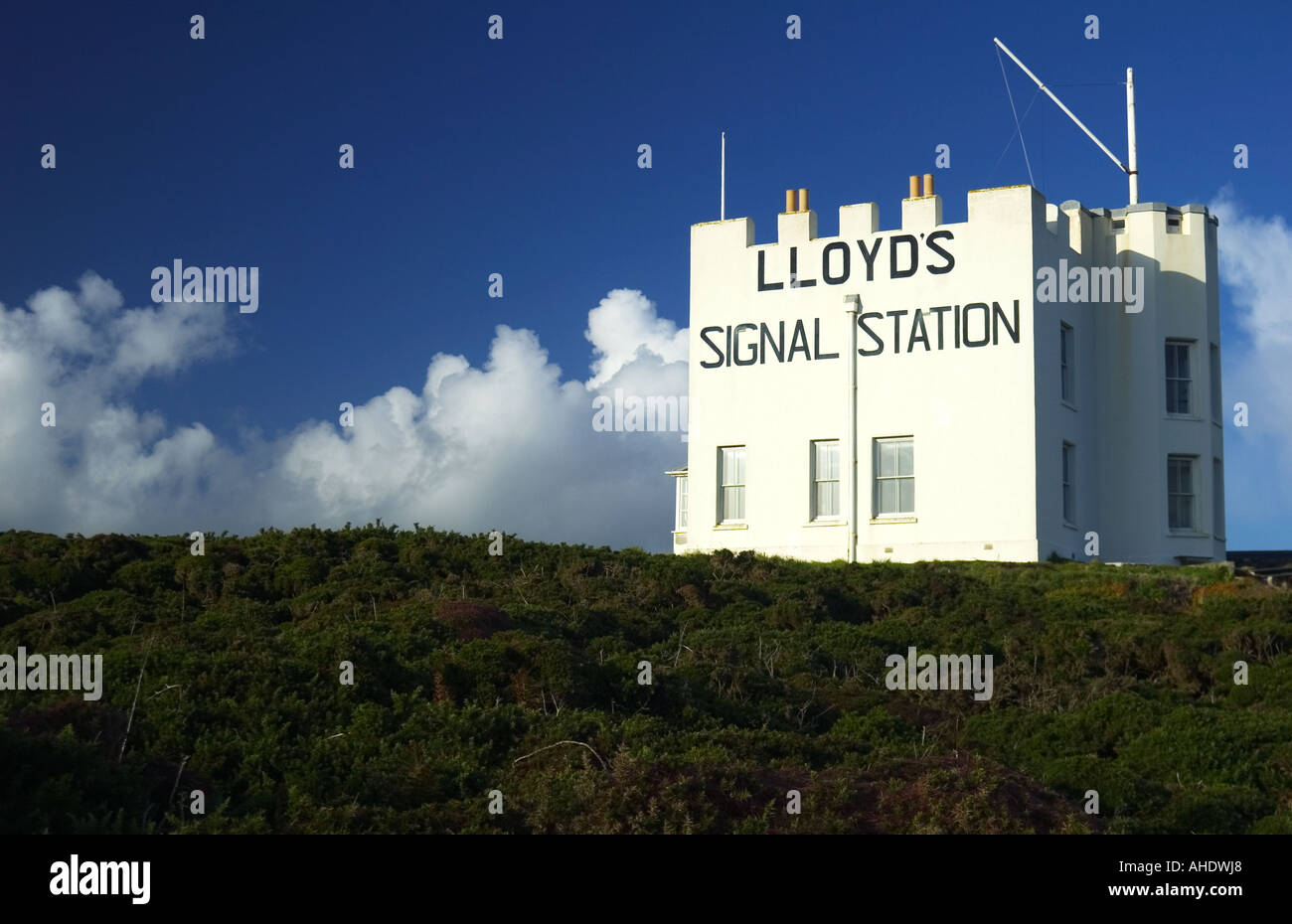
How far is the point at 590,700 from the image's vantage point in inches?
584

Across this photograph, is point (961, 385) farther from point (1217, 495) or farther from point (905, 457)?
point (1217, 495)

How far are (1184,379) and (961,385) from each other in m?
6.78

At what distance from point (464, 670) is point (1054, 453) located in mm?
20064

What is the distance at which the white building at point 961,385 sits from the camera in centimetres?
3108

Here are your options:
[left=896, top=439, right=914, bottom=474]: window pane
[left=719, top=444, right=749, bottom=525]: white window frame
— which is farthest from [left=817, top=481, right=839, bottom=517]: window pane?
[left=719, top=444, right=749, bottom=525]: white window frame

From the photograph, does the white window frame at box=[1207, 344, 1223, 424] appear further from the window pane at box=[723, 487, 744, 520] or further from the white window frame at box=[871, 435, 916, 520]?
the window pane at box=[723, 487, 744, 520]

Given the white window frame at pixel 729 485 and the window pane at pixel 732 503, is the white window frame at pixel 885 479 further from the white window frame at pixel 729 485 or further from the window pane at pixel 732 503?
the window pane at pixel 732 503

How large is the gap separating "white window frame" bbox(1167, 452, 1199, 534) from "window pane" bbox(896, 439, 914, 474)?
6.69 m

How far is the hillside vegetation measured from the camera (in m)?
11.5

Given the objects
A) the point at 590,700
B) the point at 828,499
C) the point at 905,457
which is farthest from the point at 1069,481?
the point at 590,700

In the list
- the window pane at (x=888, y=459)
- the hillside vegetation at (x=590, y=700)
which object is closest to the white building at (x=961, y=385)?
the window pane at (x=888, y=459)
